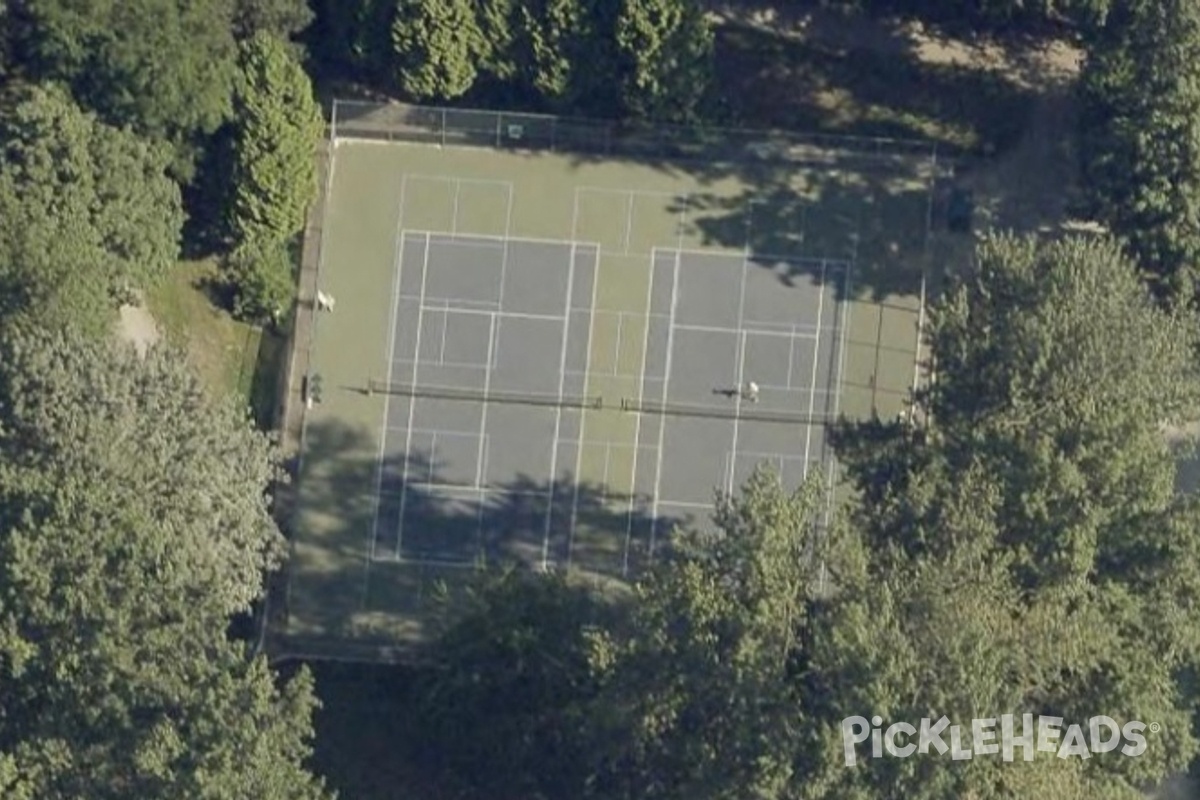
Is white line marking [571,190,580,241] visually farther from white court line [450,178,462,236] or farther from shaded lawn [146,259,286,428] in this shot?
shaded lawn [146,259,286,428]

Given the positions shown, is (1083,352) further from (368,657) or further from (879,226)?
(368,657)

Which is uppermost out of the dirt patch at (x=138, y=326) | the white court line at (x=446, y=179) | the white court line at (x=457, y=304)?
the white court line at (x=446, y=179)

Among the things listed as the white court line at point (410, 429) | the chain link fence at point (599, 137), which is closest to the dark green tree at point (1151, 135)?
the chain link fence at point (599, 137)

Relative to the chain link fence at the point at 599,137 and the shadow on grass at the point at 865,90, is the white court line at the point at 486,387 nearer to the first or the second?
the chain link fence at the point at 599,137

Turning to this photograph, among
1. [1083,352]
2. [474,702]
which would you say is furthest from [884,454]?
[474,702]

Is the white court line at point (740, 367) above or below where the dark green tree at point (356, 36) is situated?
below

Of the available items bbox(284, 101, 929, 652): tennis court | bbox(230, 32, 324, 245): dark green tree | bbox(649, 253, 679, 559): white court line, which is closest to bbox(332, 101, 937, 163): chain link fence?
bbox(284, 101, 929, 652): tennis court
